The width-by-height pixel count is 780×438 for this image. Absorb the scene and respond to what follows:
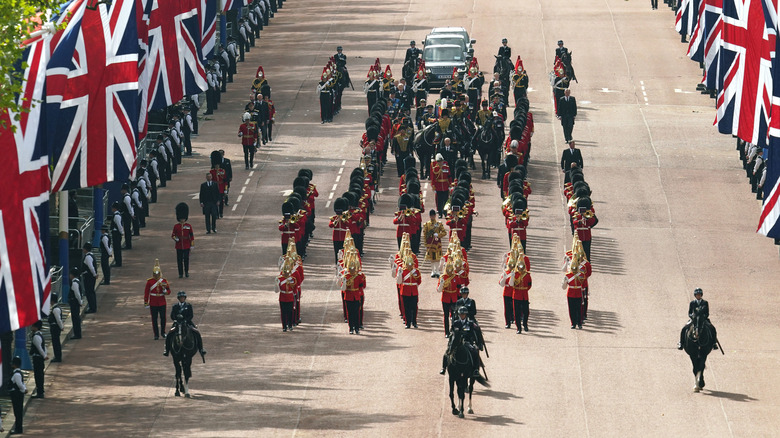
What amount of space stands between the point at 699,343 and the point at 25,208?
11.5 meters

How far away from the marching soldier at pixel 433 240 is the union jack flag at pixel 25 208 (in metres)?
9.87

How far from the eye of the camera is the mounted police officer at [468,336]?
28.0m

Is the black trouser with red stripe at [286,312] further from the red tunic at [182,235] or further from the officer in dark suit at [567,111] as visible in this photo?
the officer in dark suit at [567,111]

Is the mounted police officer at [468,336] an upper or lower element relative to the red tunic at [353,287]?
upper

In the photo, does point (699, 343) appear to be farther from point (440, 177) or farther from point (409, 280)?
point (440, 177)

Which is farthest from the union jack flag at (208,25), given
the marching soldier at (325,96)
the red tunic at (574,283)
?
the red tunic at (574,283)

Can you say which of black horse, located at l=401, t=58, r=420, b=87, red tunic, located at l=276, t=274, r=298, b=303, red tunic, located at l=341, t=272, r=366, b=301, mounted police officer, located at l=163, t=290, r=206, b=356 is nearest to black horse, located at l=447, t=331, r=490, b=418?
mounted police officer, located at l=163, t=290, r=206, b=356

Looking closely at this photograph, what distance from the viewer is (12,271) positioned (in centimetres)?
2772

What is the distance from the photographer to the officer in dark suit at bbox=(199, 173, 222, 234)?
41125 millimetres

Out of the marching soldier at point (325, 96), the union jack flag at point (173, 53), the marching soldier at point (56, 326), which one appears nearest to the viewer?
the marching soldier at point (56, 326)

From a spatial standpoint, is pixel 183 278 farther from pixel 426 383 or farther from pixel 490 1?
pixel 490 1

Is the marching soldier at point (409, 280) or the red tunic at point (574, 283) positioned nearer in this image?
the red tunic at point (574, 283)

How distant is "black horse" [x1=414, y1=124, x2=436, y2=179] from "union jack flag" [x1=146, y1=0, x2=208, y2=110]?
21.7ft

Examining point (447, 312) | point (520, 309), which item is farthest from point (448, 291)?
point (520, 309)
